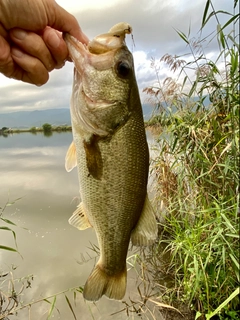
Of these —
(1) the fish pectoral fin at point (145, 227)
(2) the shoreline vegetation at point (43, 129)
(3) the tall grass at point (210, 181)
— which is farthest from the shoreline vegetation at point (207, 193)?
(2) the shoreline vegetation at point (43, 129)

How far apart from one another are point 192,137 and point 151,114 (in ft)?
5.33

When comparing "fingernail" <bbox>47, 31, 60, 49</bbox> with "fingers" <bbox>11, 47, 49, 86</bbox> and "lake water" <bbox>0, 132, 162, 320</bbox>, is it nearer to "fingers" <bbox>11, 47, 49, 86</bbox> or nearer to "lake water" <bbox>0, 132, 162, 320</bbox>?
"fingers" <bbox>11, 47, 49, 86</bbox>

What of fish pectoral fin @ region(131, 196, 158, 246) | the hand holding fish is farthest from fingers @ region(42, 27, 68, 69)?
fish pectoral fin @ region(131, 196, 158, 246)

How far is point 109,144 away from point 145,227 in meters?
0.49

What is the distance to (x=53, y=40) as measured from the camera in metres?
1.88

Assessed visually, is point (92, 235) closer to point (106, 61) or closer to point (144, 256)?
point (144, 256)

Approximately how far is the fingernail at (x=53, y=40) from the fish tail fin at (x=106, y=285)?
133 centimetres

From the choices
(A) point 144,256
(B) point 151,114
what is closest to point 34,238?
(A) point 144,256

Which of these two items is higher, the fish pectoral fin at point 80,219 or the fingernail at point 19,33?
the fingernail at point 19,33

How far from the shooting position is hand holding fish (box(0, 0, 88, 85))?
174 centimetres

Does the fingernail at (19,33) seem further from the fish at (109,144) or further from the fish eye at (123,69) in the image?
the fish eye at (123,69)

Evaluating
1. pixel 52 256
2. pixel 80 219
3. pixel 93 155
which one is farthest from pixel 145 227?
pixel 52 256

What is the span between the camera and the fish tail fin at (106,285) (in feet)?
5.92

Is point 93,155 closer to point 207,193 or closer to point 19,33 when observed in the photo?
point 19,33
